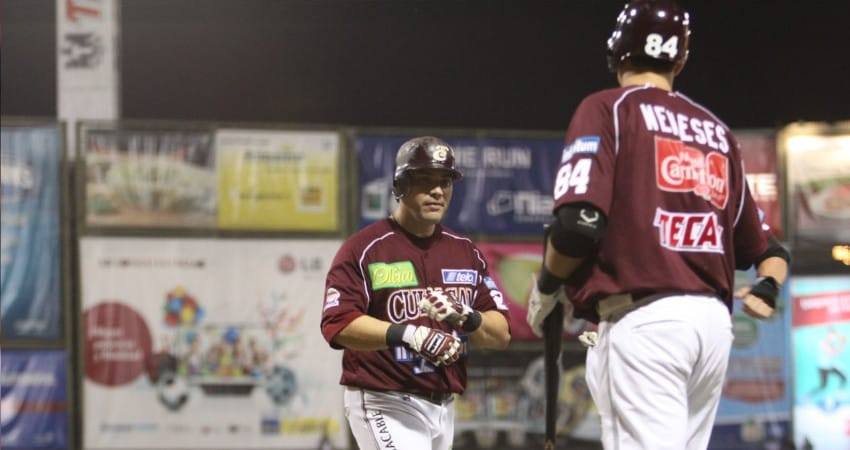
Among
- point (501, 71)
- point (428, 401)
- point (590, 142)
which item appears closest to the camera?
point (590, 142)

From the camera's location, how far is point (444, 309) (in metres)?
3.92

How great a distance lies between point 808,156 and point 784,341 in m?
1.54

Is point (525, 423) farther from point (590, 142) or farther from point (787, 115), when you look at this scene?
point (590, 142)

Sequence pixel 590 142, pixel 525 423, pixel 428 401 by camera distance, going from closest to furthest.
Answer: pixel 590 142 → pixel 428 401 → pixel 525 423

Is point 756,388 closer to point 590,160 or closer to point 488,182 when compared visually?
point 488,182

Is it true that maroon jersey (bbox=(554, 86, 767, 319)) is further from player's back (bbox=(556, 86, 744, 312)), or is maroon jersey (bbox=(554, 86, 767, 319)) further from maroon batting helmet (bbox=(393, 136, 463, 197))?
maroon batting helmet (bbox=(393, 136, 463, 197))

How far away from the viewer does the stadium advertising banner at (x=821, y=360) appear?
9.02 metres

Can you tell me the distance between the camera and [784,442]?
358 inches

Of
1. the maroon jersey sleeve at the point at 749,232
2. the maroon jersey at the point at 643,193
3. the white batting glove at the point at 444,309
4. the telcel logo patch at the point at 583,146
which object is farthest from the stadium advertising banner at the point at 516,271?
the telcel logo patch at the point at 583,146

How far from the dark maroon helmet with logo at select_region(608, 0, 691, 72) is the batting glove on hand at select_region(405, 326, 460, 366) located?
46.3 inches

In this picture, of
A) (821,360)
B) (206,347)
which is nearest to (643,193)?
(206,347)

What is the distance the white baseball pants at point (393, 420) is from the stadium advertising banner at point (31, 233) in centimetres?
501

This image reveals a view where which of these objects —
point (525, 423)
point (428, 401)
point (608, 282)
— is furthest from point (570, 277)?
point (525, 423)

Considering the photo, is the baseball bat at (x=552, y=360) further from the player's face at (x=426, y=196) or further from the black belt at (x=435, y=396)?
the player's face at (x=426, y=196)
